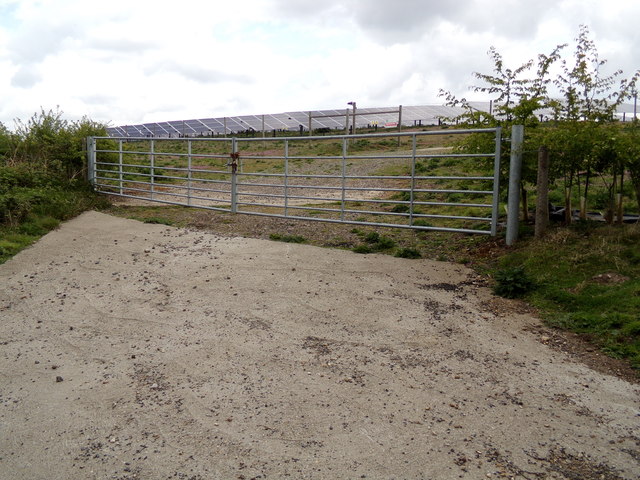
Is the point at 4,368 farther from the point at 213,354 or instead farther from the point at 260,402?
the point at 260,402

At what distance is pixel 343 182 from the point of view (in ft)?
31.3

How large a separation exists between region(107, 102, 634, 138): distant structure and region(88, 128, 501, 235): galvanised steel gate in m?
6.86

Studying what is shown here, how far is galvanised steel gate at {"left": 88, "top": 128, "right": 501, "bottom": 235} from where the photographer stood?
8.40 meters

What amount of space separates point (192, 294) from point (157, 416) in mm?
2744

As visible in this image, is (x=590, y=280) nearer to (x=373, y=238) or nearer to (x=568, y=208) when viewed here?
(x=568, y=208)

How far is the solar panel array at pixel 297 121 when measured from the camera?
31.1 metres

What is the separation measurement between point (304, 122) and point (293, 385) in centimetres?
2916

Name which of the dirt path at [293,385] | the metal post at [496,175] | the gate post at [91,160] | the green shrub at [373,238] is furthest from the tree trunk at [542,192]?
the gate post at [91,160]

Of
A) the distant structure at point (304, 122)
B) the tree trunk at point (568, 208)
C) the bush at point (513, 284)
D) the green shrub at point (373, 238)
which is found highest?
the distant structure at point (304, 122)

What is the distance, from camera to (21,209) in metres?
10.1

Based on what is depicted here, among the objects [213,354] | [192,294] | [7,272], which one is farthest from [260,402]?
[7,272]

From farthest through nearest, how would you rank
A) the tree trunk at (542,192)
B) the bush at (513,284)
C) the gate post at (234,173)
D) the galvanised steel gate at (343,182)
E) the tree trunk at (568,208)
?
1. the gate post at (234,173)
2. the galvanised steel gate at (343,182)
3. the tree trunk at (568,208)
4. the tree trunk at (542,192)
5. the bush at (513,284)

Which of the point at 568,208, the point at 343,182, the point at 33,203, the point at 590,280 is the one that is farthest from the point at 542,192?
the point at 33,203

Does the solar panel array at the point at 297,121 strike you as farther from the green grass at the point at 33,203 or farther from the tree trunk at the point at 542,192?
the tree trunk at the point at 542,192
